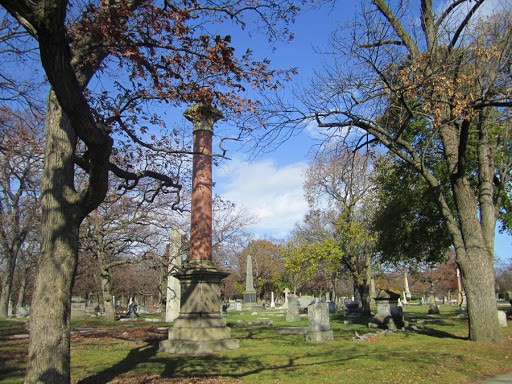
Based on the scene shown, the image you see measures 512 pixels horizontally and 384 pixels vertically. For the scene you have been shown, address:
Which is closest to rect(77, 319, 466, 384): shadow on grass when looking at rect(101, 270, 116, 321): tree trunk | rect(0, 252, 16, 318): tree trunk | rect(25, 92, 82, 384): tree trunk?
rect(25, 92, 82, 384): tree trunk

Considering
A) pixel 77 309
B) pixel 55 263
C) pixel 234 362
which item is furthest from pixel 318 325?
pixel 77 309

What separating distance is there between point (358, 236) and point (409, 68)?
17.7m

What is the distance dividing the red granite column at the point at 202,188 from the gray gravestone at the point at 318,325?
13.6 feet

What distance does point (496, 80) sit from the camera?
10898mm

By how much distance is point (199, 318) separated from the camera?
11070mm

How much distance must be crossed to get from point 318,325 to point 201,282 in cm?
433

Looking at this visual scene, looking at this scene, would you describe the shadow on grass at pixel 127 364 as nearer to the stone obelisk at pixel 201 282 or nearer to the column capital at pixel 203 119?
the stone obelisk at pixel 201 282

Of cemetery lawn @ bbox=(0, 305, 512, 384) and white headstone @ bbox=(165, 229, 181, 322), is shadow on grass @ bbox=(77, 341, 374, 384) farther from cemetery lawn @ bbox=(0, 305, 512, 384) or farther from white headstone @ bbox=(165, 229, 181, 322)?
white headstone @ bbox=(165, 229, 181, 322)

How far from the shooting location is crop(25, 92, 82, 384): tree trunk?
5.16 m

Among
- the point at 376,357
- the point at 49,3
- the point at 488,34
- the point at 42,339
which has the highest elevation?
the point at 488,34

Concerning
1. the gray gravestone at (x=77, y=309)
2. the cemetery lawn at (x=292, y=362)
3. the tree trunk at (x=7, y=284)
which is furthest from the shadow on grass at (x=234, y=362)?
the gray gravestone at (x=77, y=309)

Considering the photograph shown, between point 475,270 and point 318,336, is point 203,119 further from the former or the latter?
point 475,270

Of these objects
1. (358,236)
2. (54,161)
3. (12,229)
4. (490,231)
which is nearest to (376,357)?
(490,231)

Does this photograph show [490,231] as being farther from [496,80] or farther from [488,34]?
Answer: [488,34]
